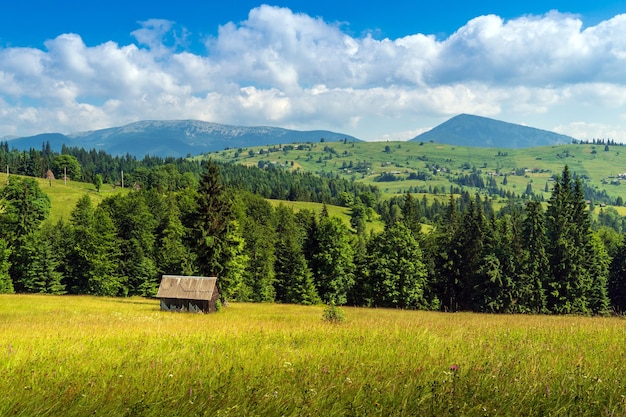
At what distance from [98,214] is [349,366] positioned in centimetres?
7373

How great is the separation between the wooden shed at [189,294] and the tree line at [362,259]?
19.7 ft

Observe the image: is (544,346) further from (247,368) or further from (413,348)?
(247,368)

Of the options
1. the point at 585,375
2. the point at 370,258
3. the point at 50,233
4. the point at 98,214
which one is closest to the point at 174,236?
the point at 98,214

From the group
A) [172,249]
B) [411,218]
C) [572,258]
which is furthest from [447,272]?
[172,249]

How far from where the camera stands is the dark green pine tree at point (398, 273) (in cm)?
6381

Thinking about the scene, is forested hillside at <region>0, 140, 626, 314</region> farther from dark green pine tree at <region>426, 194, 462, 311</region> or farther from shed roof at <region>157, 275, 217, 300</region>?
shed roof at <region>157, 275, 217, 300</region>

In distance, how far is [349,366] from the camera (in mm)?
7109

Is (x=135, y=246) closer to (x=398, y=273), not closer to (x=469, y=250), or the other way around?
(x=398, y=273)

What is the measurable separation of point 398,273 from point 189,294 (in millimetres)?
33774

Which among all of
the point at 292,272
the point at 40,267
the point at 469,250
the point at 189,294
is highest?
the point at 189,294

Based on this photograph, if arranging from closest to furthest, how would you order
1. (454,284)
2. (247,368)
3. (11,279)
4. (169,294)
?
(247,368)
(169,294)
(454,284)
(11,279)

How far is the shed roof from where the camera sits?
1581 inches

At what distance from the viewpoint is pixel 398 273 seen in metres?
64.6

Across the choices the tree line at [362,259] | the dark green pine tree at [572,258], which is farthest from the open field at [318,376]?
the dark green pine tree at [572,258]
